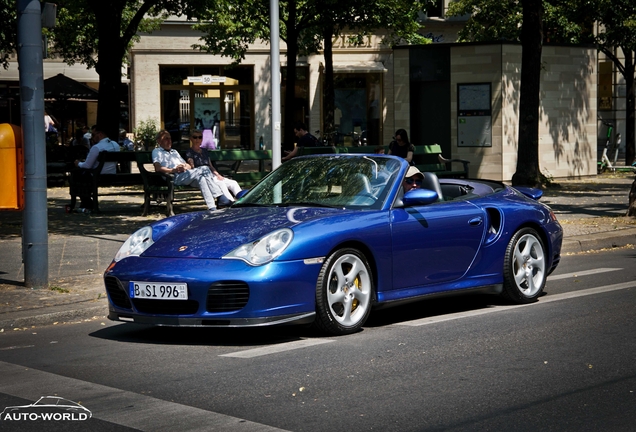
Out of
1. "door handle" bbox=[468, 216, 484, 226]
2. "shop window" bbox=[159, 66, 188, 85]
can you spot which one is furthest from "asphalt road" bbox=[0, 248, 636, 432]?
Answer: "shop window" bbox=[159, 66, 188, 85]

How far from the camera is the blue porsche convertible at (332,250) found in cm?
686

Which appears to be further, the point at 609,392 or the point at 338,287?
the point at 338,287

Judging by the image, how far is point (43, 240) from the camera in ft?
31.5

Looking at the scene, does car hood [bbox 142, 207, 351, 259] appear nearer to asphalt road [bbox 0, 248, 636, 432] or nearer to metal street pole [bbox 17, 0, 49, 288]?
asphalt road [bbox 0, 248, 636, 432]

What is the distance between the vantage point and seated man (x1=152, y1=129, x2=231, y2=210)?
50.0 ft

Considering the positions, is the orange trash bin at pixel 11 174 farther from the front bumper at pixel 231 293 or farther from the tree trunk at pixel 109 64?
the tree trunk at pixel 109 64

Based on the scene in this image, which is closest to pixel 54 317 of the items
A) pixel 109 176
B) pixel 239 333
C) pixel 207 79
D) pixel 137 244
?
pixel 137 244

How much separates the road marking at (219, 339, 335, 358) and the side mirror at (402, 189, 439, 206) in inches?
52.7

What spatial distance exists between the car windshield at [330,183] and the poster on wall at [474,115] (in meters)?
16.9

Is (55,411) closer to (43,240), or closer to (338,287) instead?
(338,287)

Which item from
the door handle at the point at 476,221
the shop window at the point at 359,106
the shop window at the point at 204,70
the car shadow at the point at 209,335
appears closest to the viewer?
the car shadow at the point at 209,335

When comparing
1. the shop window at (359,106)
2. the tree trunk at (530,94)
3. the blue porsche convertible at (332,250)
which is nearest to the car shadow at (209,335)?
the blue porsche convertible at (332,250)

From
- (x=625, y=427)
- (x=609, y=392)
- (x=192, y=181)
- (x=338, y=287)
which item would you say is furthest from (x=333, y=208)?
(x=192, y=181)

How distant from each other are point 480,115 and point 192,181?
1139 centimetres
